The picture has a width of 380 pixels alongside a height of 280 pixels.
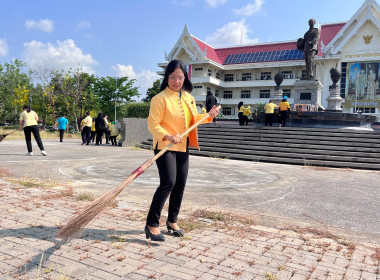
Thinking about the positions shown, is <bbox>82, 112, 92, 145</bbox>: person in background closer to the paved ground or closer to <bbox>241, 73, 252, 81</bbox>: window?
the paved ground

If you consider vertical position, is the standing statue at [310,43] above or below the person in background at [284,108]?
above

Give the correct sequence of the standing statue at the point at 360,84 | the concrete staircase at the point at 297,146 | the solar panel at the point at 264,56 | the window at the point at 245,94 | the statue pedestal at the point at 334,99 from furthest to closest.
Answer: the window at the point at 245,94
the solar panel at the point at 264,56
the standing statue at the point at 360,84
the statue pedestal at the point at 334,99
the concrete staircase at the point at 297,146

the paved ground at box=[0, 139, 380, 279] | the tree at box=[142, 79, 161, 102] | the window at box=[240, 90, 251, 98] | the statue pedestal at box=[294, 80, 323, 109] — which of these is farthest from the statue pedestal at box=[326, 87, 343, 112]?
the tree at box=[142, 79, 161, 102]

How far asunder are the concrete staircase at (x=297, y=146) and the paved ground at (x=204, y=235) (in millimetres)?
5107

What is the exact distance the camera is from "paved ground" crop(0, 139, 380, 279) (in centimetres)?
260

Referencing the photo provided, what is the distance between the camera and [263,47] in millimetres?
47969

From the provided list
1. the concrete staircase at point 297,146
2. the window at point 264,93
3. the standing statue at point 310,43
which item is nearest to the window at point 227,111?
the window at point 264,93

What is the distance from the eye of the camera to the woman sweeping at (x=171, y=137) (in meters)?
3.21

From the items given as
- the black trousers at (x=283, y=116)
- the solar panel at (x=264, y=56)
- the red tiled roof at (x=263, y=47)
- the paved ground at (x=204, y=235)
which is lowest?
the paved ground at (x=204, y=235)

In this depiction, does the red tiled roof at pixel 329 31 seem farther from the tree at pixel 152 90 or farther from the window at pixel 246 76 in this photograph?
the tree at pixel 152 90

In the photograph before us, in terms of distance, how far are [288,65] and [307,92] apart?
22199mm

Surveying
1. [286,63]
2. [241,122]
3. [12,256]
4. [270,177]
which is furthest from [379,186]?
[286,63]

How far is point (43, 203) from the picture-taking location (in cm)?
447

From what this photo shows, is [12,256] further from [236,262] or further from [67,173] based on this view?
[67,173]
